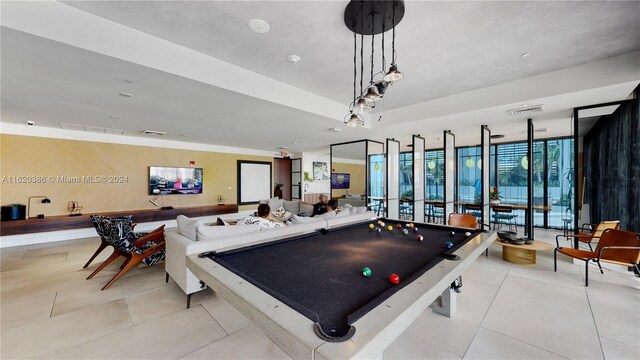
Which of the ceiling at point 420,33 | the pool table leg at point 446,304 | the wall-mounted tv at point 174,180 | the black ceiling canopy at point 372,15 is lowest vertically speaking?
the pool table leg at point 446,304

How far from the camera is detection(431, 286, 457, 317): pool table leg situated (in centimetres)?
242

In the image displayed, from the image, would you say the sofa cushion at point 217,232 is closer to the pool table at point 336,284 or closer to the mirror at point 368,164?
the pool table at point 336,284

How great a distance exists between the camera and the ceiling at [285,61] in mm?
2260

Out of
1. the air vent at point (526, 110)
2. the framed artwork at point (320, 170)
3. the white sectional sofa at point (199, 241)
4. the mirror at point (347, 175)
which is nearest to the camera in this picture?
the white sectional sofa at point (199, 241)

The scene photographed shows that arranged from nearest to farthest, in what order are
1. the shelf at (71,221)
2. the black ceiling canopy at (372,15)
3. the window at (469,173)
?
the black ceiling canopy at (372,15) < the shelf at (71,221) < the window at (469,173)

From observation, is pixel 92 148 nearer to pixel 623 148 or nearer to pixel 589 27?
pixel 589 27

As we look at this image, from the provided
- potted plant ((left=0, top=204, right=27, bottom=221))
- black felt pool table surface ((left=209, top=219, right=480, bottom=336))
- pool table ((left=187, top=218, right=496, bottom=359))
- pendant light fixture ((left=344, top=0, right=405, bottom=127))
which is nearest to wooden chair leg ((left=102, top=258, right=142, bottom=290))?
pool table ((left=187, top=218, right=496, bottom=359))

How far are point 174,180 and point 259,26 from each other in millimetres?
6575

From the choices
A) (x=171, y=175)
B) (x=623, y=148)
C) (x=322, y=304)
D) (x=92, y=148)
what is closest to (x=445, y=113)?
(x=623, y=148)

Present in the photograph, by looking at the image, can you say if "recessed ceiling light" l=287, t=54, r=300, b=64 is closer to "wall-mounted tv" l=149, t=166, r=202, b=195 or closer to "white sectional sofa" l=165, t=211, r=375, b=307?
"white sectional sofa" l=165, t=211, r=375, b=307

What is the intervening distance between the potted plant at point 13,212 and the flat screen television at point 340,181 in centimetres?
909

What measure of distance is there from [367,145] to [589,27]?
16.6 feet

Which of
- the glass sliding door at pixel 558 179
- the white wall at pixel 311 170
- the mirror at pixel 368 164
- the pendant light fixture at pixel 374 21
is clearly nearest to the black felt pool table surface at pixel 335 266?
the pendant light fixture at pixel 374 21

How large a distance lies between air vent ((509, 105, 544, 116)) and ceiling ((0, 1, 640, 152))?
140 millimetres
